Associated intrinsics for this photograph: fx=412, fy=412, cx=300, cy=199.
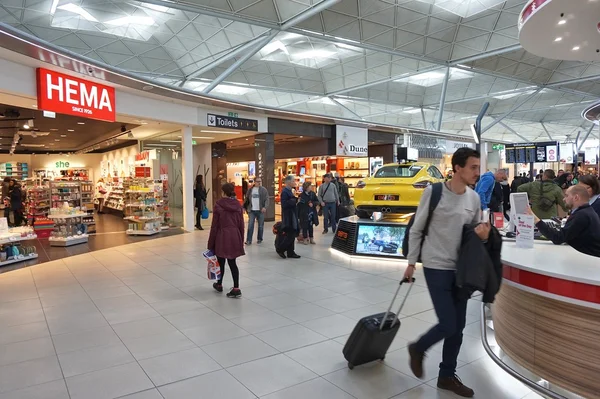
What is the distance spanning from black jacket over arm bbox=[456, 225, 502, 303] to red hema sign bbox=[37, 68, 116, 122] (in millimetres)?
7491

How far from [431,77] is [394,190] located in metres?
14.6

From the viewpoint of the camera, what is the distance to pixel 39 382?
3092mm

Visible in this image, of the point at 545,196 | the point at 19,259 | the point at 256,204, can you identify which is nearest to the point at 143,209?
the point at 256,204

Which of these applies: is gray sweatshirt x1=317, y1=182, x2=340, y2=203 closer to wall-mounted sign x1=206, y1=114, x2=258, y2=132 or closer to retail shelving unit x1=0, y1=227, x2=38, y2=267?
wall-mounted sign x1=206, y1=114, x2=258, y2=132

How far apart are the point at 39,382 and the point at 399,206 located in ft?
21.2

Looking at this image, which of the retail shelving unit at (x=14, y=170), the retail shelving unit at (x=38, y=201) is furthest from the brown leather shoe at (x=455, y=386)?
the retail shelving unit at (x=14, y=170)

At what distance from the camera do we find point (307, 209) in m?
9.34

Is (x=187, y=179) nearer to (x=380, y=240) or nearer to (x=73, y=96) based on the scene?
(x=73, y=96)

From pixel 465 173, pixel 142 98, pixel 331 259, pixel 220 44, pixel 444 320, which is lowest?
pixel 331 259

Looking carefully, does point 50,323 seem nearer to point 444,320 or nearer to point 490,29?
point 444,320

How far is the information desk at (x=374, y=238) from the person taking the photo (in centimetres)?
754

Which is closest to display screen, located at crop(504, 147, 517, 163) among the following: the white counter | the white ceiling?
the white ceiling

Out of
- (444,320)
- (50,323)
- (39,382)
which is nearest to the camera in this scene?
(444,320)

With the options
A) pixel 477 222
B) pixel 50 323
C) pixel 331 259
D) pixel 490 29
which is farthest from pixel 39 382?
pixel 490 29
